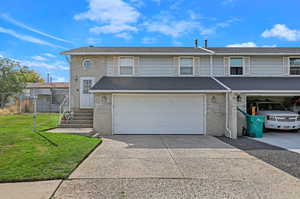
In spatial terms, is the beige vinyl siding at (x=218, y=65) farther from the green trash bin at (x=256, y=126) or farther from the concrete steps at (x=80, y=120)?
the concrete steps at (x=80, y=120)

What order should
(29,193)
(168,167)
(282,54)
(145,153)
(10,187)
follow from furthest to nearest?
(282,54)
(145,153)
(168,167)
(10,187)
(29,193)

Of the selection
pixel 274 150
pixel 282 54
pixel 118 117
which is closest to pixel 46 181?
pixel 118 117

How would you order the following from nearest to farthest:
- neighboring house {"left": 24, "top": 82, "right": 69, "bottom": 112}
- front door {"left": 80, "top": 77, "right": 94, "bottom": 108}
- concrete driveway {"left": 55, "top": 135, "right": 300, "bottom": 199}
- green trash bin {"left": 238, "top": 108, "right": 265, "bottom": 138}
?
1. concrete driveway {"left": 55, "top": 135, "right": 300, "bottom": 199}
2. green trash bin {"left": 238, "top": 108, "right": 265, "bottom": 138}
3. front door {"left": 80, "top": 77, "right": 94, "bottom": 108}
4. neighboring house {"left": 24, "top": 82, "right": 69, "bottom": 112}

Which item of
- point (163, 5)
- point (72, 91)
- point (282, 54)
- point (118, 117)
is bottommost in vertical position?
point (118, 117)

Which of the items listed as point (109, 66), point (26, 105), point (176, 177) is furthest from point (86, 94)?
point (26, 105)

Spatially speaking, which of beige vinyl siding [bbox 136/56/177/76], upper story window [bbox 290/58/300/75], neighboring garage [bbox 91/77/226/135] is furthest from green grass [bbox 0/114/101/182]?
upper story window [bbox 290/58/300/75]

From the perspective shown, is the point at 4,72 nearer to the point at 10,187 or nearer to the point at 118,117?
the point at 118,117

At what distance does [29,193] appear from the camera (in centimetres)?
323

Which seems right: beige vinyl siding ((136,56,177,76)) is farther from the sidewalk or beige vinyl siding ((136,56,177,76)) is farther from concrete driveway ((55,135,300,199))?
the sidewalk

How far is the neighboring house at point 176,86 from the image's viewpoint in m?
9.63

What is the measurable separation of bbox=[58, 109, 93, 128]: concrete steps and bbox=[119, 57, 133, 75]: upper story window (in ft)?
10.7

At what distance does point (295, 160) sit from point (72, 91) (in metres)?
11.4

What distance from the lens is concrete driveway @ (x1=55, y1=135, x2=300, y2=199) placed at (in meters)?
3.33

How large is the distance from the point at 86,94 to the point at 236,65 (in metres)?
9.85
